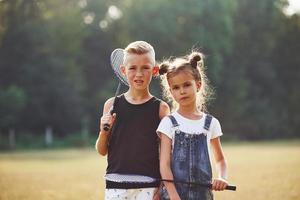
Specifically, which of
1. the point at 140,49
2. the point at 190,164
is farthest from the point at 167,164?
the point at 140,49

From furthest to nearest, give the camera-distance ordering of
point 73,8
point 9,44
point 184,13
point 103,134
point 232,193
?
point 73,8 → point 184,13 → point 9,44 → point 232,193 → point 103,134

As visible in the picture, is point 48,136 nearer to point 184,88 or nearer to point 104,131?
point 104,131

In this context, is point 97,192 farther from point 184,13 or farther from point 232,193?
point 184,13

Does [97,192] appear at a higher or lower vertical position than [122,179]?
lower

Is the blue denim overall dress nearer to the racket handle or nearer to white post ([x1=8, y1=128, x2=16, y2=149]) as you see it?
the racket handle

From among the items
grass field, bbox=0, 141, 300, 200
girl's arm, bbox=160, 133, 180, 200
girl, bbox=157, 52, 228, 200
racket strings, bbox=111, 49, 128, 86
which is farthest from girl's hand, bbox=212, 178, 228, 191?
grass field, bbox=0, 141, 300, 200

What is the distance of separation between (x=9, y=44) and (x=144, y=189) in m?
39.2

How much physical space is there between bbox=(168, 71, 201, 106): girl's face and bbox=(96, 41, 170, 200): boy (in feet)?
0.79

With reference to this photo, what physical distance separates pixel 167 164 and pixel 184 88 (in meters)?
0.58

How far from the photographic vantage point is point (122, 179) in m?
4.78

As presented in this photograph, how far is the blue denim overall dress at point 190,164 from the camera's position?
4.48 m

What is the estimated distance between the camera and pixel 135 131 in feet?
15.8

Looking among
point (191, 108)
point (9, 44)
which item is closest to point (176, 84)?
point (191, 108)

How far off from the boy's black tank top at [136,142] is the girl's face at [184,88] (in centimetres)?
26
